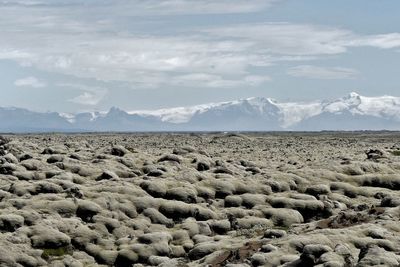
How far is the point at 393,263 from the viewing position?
132 feet

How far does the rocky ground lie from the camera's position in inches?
1892

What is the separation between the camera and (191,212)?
204 feet

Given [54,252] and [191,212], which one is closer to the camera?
[54,252]

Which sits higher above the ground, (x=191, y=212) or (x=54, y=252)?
(x=191, y=212)

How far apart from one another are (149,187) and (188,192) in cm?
390

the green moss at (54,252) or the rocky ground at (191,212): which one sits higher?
the rocky ground at (191,212)

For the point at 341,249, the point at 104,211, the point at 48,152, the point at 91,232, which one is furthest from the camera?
the point at 48,152

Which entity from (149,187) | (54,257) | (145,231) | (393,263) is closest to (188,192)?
(149,187)

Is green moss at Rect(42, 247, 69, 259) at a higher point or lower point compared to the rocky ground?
lower

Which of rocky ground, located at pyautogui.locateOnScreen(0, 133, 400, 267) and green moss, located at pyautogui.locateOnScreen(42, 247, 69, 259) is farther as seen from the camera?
green moss, located at pyautogui.locateOnScreen(42, 247, 69, 259)

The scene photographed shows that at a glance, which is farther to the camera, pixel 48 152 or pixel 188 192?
pixel 48 152

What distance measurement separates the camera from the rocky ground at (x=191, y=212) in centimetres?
4806

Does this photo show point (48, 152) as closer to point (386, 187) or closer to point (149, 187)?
point (149, 187)

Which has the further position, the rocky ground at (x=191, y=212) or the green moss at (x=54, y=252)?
the green moss at (x=54, y=252)
